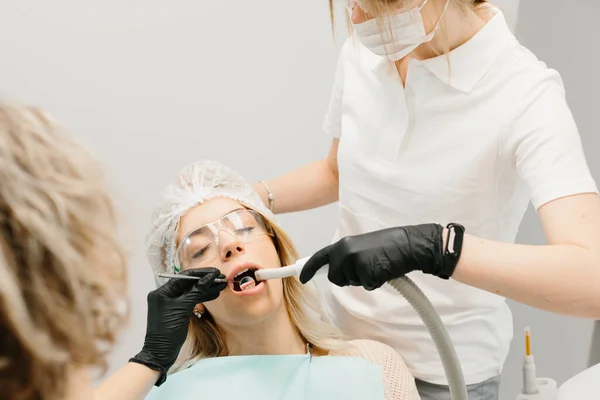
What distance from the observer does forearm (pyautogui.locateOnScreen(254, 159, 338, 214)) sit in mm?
1957

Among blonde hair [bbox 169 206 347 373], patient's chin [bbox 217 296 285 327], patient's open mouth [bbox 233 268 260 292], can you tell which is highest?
patient's open mouth [bbox 233 268 260 292]

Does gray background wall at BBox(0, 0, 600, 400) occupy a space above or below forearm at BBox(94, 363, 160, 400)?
above

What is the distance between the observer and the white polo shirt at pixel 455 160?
1360mm

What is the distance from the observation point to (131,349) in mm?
2232

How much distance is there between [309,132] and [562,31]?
2.98ft

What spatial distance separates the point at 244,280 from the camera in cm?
157

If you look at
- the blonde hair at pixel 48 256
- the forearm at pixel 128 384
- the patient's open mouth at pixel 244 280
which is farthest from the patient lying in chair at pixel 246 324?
the blonde hair at pixel 48 256

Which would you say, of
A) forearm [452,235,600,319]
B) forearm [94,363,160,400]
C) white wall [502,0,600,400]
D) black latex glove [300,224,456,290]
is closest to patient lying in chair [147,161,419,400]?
forearm [94,363,160,400]

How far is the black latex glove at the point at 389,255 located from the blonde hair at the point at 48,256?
59cm

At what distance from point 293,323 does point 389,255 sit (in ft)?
1.85

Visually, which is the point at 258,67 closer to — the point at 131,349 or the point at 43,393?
the point at 131,349

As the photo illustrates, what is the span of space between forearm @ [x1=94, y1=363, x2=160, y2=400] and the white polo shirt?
56 cm

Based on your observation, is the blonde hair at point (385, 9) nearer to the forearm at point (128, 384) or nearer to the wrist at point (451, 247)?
the wrist at point (451, 247)

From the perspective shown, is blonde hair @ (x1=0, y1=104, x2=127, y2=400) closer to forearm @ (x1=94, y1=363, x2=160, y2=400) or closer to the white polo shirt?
forearm @ (x1=94, y1=363, x2=160, y2=400)
